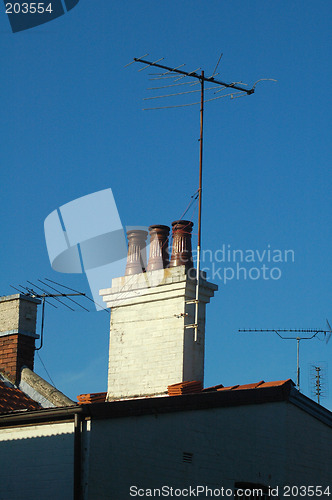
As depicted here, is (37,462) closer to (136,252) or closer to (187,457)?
(187,457)

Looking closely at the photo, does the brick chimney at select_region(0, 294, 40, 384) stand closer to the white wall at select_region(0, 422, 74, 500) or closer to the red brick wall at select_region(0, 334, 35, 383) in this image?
the red brick wall at select_region(0, 334, 35, 383)

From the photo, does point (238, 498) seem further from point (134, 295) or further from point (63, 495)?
point (134, 295)

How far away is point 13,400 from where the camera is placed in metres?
20.6

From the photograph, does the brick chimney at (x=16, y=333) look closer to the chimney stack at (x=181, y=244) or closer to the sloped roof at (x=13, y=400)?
the sloped roof at (x=13, y=400)

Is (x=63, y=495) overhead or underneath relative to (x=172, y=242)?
underneath

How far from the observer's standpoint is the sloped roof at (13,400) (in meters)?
19.9

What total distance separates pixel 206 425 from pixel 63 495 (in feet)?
11.4

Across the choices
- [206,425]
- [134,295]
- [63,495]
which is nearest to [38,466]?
[63,495]

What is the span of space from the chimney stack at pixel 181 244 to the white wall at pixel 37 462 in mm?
6269

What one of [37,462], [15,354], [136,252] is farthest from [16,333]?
[37,462]

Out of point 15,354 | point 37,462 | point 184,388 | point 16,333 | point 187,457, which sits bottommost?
point 37,462

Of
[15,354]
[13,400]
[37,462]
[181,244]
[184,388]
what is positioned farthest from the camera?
[15,354]

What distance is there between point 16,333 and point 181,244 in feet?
19.1

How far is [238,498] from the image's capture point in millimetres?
16625
